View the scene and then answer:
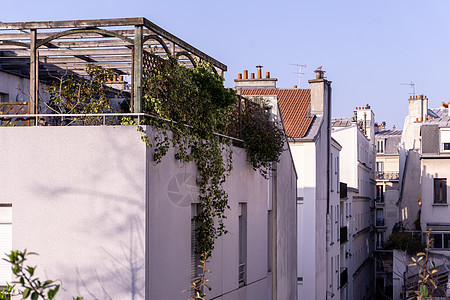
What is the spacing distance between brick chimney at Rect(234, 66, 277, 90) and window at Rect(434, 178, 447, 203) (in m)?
14.2

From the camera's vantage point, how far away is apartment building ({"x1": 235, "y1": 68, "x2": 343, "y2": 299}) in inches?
1073

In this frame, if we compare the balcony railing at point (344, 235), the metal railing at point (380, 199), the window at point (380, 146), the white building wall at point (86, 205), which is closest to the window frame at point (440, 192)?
the balcony railing at point (344, 235)

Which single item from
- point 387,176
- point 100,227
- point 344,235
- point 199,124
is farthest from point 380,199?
point 100,227

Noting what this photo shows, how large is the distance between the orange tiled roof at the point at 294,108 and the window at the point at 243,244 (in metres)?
13.4

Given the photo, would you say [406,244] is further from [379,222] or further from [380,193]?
[380,193]

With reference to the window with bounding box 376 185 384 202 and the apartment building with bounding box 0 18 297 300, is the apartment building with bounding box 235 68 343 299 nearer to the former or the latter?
the apartment building with bounding box 0 18 297 300

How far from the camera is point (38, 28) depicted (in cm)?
970

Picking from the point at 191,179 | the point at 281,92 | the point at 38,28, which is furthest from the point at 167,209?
the point at 281,92

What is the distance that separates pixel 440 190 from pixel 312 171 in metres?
16.6

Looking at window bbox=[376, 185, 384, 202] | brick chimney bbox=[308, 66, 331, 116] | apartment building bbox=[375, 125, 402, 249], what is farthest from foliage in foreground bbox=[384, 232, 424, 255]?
window bbox=[376, 185, 384, 202]

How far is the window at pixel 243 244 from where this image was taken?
14.4 m

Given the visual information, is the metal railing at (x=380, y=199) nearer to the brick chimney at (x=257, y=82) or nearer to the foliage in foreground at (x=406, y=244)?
the foliage in foreground at (x=406, y=244)

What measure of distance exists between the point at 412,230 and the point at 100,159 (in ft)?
118

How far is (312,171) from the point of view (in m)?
27.4
